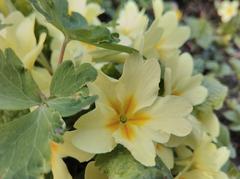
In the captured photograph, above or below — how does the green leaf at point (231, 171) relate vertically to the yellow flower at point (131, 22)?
below

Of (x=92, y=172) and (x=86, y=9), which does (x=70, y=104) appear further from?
(x=86, y=9)

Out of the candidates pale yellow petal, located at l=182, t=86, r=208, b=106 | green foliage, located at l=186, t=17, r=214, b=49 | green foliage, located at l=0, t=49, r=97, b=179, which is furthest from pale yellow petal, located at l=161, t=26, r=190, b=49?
Answer: green foliage, located at l=186, t=17, r=214, b=49

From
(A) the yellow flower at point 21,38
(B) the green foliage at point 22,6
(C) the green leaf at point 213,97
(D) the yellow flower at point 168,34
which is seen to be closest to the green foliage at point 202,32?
(C) the green leaf at point 213,97

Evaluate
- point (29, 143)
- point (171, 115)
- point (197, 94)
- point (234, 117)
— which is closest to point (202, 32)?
point (234, 117)

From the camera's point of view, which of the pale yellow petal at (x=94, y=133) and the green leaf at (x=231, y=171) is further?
the green leaf at (x=231, y=171)

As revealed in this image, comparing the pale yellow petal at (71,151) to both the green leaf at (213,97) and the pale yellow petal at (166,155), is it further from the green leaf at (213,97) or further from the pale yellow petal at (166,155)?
the green leaf at (213,97)

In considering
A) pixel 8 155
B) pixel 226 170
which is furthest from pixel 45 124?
pixel 226 170
